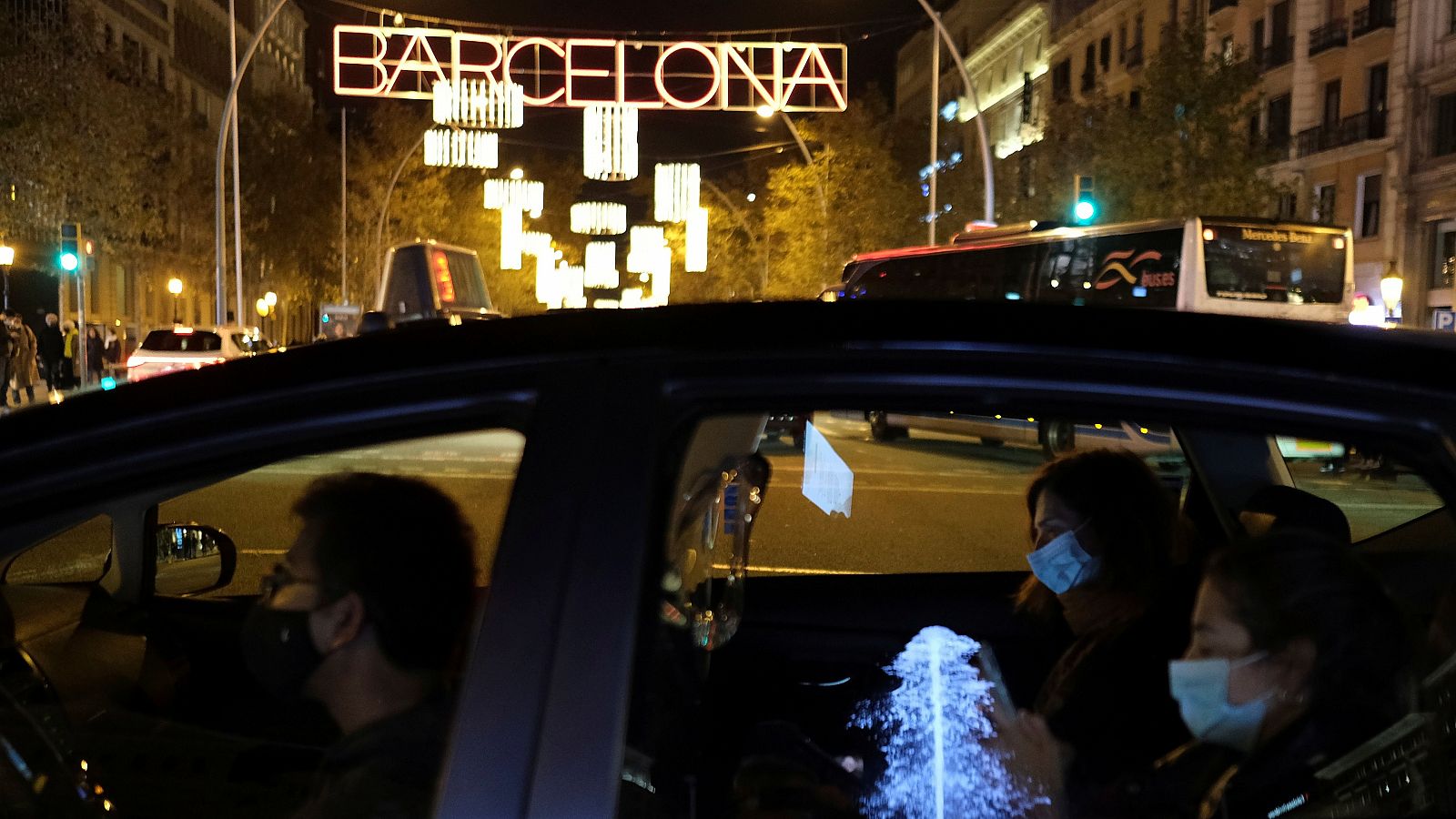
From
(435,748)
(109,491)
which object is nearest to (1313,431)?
(435,748)

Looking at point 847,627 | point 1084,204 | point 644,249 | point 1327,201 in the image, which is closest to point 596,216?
point 644,249

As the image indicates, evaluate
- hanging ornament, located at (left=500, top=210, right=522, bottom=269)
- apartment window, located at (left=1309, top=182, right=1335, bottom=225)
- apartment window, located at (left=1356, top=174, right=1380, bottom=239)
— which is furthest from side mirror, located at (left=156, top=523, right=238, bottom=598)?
apartment window, located at (left=1309, top=182, right=1335, bottom=225)

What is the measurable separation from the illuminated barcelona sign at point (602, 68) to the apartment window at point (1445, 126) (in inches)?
623

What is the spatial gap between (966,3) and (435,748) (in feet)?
235

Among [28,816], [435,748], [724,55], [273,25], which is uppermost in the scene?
[273,25]

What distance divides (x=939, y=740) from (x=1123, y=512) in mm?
492

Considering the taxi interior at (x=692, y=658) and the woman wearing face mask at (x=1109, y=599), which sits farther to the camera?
the woman wearing face mask at (x=1109, y=599)

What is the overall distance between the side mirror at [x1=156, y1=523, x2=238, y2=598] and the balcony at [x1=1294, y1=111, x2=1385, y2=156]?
130ft

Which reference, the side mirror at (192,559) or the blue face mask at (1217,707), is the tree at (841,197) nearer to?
the side mirror at (192,559)

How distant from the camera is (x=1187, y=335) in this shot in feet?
5.23

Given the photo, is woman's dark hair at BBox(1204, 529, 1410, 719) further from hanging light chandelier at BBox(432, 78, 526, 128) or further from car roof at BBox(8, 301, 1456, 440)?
hanging light chandelier at BBox(432, 78, 526, 128)

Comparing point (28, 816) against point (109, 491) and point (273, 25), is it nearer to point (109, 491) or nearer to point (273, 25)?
point (109, 491)

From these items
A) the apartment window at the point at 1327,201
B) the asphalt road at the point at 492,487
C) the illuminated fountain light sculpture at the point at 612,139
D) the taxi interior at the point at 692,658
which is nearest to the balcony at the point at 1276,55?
the apartment window at the point at 1327,201

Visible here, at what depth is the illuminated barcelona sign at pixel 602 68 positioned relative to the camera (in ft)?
96.6
